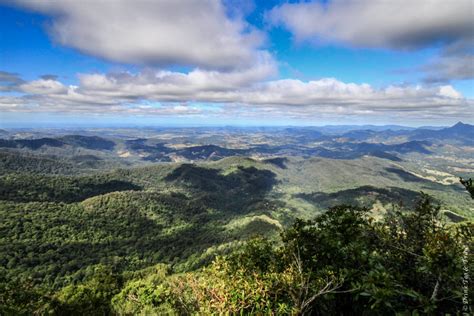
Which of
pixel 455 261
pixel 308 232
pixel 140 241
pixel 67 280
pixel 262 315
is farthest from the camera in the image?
pixel 140 241

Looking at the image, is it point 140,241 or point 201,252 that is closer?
point 201,252

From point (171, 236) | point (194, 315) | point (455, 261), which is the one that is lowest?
point (171, 236)

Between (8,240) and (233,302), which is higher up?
(233,302)

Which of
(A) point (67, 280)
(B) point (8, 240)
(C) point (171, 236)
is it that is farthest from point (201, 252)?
(B) point (8, 240)

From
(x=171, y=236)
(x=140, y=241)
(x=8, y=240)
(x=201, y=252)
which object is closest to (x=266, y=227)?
(x=201, y=252)

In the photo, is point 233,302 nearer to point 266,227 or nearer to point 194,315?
point 194,315

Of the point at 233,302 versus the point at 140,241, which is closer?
the point at 233,302

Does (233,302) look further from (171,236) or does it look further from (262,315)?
(171,236)

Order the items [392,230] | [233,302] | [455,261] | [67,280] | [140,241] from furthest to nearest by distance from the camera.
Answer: [140,241] → [67,280] → [392,230] → [233,302] → [455,261]

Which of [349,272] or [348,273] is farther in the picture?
[349,272]
